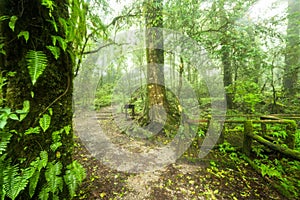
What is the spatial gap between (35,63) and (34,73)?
11 centimetres

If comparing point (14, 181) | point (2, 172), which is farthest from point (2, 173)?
point (14, 181)

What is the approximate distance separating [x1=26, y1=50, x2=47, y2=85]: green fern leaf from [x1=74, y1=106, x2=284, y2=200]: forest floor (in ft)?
7.06

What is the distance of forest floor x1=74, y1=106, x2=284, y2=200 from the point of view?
8.63ft

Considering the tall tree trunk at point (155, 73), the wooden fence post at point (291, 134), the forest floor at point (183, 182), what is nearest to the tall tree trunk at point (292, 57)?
the wooden fence post at point (291, 134)

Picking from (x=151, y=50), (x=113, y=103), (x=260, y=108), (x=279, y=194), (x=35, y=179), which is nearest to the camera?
(x=35, y=179)

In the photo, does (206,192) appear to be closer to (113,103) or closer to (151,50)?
(151,50)

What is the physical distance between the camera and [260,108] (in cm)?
830

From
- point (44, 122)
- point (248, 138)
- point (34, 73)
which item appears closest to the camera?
point (34, 73)

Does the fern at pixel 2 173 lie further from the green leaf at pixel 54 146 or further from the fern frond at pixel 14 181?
the green leaf at pixel 54 146

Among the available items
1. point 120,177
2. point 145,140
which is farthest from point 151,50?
point 120,177

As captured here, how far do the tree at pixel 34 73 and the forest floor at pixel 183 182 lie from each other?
1.39 m

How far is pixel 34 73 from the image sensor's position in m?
1.23

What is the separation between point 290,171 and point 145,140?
3.80 metres

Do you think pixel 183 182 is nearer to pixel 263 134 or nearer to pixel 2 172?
pixel 2 172
